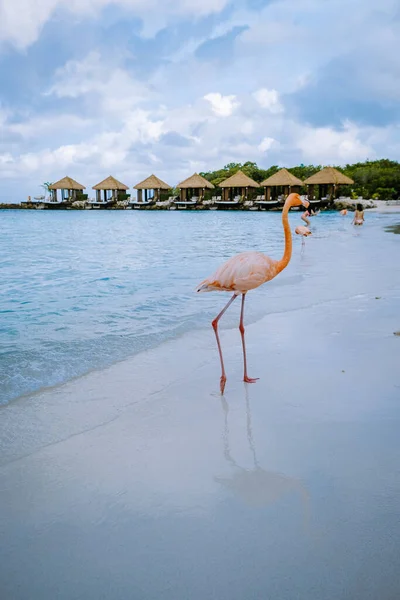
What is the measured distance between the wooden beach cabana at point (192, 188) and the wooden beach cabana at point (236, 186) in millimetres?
2103

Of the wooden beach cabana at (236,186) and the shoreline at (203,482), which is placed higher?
the wooden beach cabana at (236,186)

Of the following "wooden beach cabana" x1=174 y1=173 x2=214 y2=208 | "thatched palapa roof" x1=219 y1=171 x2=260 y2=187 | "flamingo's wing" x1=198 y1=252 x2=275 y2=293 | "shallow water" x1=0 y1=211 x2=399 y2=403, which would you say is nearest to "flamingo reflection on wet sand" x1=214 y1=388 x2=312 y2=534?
"flamingo's wing" x1=198 y1=252 x2=275 y2=293

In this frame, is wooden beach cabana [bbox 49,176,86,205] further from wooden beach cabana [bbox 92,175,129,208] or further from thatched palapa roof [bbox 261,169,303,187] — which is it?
thatched palapa roof [bbox 261,169,303,187]

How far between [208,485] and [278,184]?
55.4 m

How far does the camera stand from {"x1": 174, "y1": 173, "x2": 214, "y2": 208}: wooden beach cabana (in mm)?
61875

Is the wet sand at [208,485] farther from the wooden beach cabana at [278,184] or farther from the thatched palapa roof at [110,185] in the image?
the thatched palapa roof at [110,185]

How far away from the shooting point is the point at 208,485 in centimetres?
249

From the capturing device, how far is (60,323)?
6.91 meters

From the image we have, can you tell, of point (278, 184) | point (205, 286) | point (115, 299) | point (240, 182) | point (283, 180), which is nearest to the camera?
point (205, 286)

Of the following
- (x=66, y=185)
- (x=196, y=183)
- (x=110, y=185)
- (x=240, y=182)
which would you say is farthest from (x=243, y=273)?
(x=66, y=185)

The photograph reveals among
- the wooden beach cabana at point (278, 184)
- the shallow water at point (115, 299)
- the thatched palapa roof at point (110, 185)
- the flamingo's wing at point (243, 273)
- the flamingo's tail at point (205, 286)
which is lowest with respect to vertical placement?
the shallow water at point (115, 299)

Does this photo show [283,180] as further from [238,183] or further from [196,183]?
[196,183]

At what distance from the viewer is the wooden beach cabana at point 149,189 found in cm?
6562

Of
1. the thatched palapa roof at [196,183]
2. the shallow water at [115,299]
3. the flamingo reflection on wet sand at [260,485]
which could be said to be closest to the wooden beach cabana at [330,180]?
the thatched palapa roof at [196,183]
